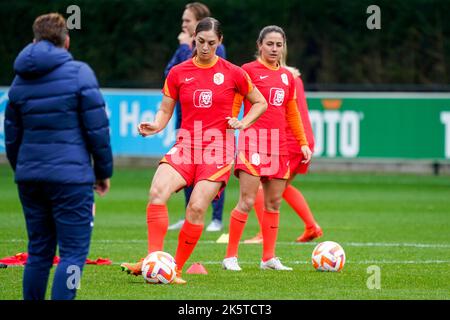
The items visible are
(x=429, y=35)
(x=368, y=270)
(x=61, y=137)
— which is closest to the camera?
(x=61, y=137)

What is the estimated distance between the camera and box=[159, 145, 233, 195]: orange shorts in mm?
9617

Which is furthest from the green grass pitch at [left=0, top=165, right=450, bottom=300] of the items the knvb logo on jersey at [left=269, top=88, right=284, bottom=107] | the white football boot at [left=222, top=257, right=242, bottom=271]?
the knvb logo on jersey at [left=269, top=88, right=284, bottom=107]

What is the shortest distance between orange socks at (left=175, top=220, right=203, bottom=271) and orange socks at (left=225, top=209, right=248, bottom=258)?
2.93 feet

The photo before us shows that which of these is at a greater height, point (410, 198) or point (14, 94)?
point (14, 94)

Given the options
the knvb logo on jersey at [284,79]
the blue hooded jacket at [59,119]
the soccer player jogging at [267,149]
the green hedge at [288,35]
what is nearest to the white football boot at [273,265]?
the soccer player jogging at [267,149]

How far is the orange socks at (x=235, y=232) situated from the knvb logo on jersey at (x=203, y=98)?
138 centimetres

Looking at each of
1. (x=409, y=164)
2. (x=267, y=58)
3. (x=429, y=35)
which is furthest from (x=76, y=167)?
(x=429, y=35)

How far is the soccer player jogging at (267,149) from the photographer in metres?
10.6

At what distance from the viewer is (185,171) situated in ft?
31.6

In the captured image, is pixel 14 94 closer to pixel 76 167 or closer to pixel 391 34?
pixel 76 167

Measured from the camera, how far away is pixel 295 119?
11.1 m

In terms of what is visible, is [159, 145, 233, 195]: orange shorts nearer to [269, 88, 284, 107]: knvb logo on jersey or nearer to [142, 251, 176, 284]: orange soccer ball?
[142, 251, 176, 284]: orange soccer ball

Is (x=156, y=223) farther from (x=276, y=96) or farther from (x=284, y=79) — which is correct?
(x=284, y=79)

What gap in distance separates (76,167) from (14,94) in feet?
2.17
